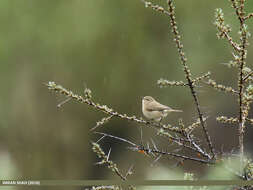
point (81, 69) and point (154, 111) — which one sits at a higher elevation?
point (81, 69)

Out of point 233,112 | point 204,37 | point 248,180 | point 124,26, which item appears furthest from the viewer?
point 124,26

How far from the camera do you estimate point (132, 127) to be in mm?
10469

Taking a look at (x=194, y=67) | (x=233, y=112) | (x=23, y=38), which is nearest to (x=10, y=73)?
(x=23, y=38)

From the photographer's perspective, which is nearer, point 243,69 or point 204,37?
point 243,69

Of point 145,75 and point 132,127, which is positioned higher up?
point 145,75

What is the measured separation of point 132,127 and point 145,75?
1.24 metres

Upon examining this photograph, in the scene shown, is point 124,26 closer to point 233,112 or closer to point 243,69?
point 233,112

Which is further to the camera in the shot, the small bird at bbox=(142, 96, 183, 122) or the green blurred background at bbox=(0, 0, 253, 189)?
the green blurred background at bbox=(0, 0, 253, 189)

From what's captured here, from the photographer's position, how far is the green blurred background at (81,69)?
1037 centimetres

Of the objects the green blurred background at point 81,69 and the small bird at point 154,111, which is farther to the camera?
the green blurred background at point 81,69

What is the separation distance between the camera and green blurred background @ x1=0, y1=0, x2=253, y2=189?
408 inches

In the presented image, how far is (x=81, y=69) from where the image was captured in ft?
34.7

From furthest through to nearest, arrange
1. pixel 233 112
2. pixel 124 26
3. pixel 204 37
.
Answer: pixel 124 26 → pixel 204 37 → pixel 233 112

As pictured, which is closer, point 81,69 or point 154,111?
point 154,111
